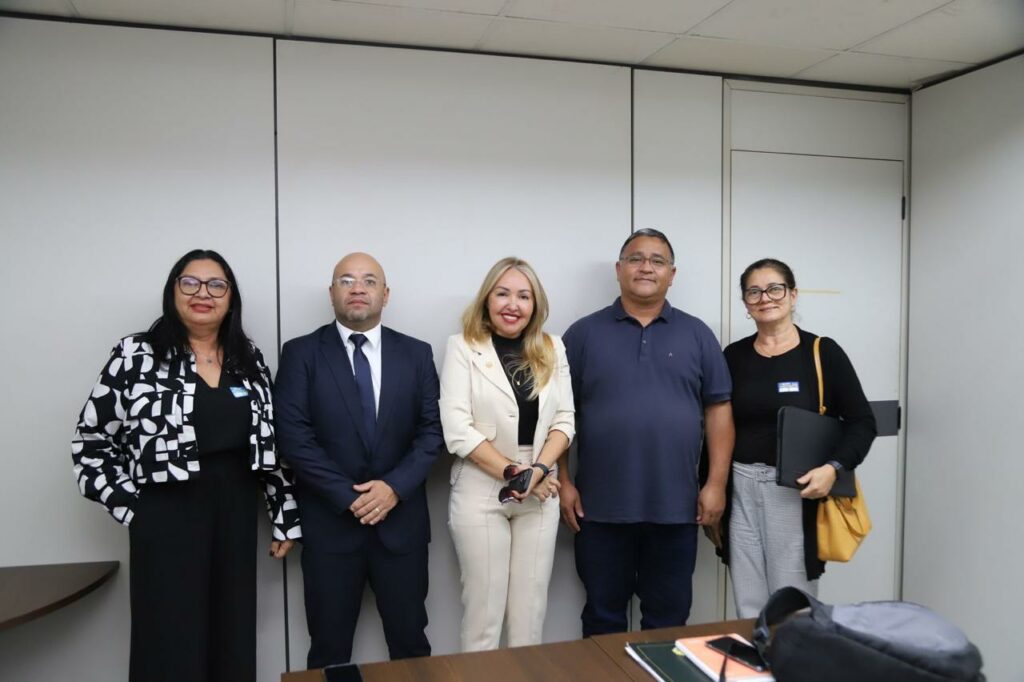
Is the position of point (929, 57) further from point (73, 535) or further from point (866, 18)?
point (73, 535)

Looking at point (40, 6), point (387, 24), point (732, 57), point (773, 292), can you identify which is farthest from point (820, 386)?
point (40, 6)

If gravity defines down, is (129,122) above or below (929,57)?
below

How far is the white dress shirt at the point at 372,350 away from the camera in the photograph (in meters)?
2.77

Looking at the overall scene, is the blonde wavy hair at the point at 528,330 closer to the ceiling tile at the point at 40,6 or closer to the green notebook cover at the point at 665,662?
the green notebook cover at the point at 665,662

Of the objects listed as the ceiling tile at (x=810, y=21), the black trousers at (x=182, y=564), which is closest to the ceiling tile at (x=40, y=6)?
the black trousers at (x=182, y=564)

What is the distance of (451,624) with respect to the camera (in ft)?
10.5

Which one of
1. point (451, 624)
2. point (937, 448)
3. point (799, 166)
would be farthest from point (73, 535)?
point (937, 448)

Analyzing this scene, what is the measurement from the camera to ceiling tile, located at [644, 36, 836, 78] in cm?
315

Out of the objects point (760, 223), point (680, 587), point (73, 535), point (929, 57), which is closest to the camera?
point (73, 535)

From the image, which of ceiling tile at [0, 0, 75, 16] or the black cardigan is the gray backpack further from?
ceiling tile at [0, 0, 75, 16]

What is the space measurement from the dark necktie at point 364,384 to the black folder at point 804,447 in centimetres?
157

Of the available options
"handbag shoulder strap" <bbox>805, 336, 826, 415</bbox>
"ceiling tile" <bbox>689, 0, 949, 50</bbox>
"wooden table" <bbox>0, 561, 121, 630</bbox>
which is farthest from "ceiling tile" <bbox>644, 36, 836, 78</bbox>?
"wooden table" <bbox>0, 561, 121, 630</bbox>

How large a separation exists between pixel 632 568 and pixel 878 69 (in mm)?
2706

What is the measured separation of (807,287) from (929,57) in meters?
1.19
